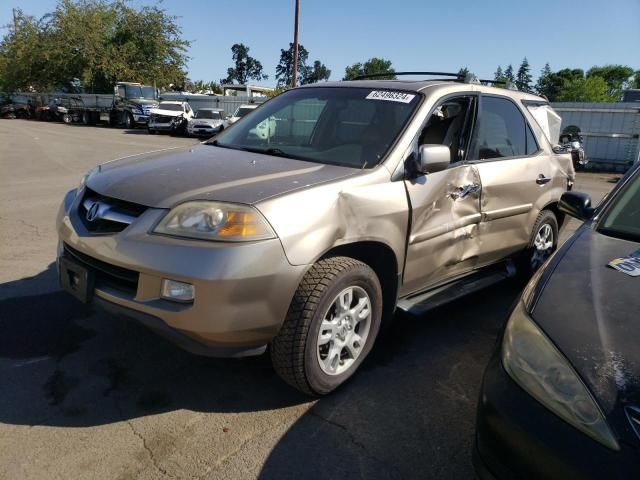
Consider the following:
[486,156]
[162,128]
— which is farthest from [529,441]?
[162,128]

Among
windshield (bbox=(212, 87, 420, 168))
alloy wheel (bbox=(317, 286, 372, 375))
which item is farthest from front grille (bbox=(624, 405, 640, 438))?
windshield (bbox=(212, 87, 420, 168))

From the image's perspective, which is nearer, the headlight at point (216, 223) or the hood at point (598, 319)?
the hood at point (598, 319)

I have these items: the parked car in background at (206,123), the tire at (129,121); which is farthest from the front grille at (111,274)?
the tire at (129,121)

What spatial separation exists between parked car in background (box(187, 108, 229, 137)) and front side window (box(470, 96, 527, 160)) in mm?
20965

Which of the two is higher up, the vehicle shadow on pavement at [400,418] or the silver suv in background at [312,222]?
the silver suv in background at [312,222]

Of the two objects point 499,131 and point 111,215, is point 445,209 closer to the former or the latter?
point 499,131

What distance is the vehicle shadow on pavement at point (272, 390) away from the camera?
242cm

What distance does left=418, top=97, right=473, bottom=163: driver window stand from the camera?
11.6 ft

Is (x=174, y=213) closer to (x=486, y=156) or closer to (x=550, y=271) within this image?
(x=550, y=271)

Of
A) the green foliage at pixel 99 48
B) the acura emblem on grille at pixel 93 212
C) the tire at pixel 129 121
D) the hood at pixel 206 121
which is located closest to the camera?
the acura emblem on grille at pixel 93 212

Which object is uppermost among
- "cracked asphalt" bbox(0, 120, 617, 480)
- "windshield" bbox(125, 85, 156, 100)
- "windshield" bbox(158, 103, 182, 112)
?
"windshield" bbox(125, 85, 156, 100)

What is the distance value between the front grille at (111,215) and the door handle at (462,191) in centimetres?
194

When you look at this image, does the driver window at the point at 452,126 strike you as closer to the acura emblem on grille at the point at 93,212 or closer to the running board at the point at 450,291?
the running board at the point at 450,291

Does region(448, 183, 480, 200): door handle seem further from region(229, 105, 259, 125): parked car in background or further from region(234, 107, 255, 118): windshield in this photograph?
region(234, 107, 255, 118): windshield
